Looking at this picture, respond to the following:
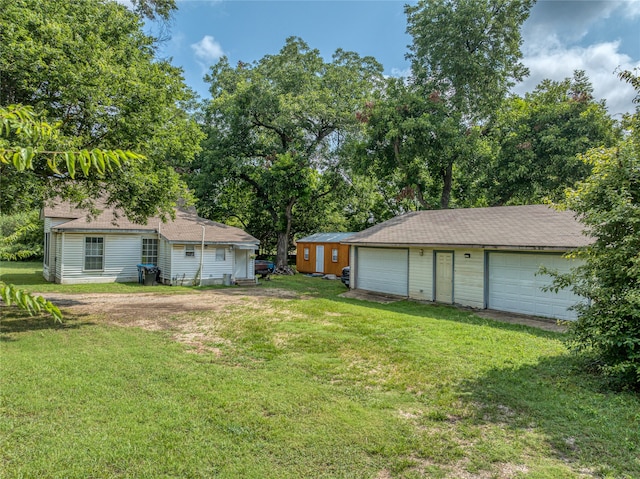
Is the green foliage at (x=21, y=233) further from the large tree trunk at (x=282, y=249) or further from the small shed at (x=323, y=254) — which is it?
the small shed at (x=323, y=254)

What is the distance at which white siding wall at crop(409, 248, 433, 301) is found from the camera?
1391 cm

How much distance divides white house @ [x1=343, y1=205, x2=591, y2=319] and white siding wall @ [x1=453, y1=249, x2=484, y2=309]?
22mm

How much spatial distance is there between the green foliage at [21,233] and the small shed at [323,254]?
14.4 metres

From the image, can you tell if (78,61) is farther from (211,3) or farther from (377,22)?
(377,22)

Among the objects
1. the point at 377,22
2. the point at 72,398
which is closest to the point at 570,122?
the point at 377,22

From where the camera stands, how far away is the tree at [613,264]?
5.20m

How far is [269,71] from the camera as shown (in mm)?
24891

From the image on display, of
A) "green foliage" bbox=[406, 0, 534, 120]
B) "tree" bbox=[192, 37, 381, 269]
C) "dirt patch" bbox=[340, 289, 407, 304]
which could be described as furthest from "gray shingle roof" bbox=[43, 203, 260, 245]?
"green foliage" bbox=[406, 0, 534, 120]

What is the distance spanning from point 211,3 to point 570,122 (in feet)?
58.4

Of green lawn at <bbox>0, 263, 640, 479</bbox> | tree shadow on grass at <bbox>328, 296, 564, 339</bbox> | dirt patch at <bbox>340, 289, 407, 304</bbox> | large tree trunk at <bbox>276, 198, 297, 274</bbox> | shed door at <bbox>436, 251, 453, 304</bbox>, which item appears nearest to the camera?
green lawn at <bbox>0, 263, 640, 479</bbox>

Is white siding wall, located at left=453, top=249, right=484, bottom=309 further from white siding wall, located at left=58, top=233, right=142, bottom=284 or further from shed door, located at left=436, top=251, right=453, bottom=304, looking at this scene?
white siding wall, located at left=58, top=233, right=142, bottom=284

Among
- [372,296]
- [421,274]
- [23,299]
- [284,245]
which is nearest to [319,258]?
[284,245]

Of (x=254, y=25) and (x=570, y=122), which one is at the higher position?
(x=254, y=25)

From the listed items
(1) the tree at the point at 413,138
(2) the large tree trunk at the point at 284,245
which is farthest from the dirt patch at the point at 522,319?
(2) the large tree trunk at the point at 284,245
